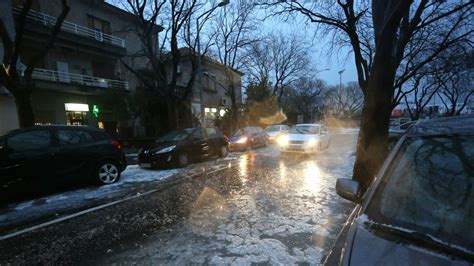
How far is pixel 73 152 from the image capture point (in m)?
6.73

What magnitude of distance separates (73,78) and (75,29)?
10.5 feet

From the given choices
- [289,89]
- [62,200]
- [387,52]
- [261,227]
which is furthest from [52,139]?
[289,89]

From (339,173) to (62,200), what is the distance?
7604 mm

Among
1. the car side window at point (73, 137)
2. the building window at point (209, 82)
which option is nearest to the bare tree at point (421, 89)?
the building window at point (209, 82)

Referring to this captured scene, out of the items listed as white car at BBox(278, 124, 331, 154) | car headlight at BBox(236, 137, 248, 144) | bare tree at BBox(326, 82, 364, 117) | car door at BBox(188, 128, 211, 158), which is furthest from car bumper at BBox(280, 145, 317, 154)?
bare tree at BBox(326, 82, 364, 117)

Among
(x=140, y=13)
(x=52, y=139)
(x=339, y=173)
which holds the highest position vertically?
(x=140, y=13)

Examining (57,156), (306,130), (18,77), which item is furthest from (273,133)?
(57,156)

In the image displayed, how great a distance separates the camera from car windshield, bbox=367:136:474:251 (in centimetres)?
159

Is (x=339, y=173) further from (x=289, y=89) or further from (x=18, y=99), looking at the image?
(x=289, y=89)

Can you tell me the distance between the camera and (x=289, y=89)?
5462 centimetres

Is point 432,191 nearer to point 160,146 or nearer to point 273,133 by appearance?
point 160,146

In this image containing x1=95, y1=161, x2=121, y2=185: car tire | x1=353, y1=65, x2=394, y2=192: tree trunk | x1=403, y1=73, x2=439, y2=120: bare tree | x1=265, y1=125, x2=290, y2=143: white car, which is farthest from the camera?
x1=403, y1=73, x2=439, y2=120: bare tree

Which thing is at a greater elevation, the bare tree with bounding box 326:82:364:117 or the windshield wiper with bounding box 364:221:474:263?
the bare tree with bounding box 326:82:364:117

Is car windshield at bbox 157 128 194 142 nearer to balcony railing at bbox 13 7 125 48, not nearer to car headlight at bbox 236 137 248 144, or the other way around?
car headlight at bbox 236 137 248 144
